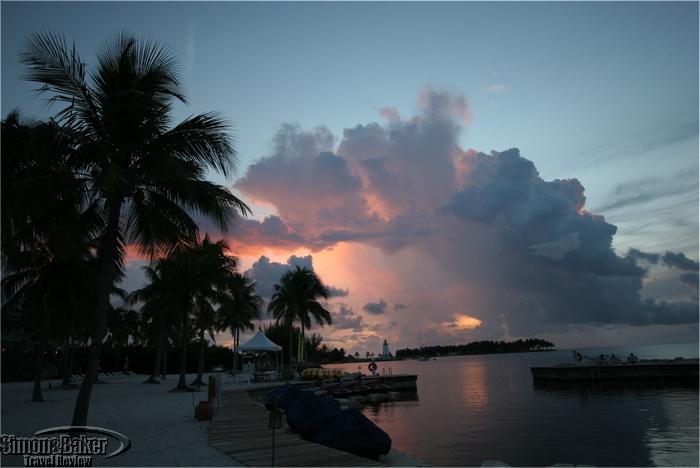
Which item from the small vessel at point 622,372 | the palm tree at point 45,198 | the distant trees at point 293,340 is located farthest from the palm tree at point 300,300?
the palm tree at point 45,198

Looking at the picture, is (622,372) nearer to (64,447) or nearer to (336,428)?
(336,428)

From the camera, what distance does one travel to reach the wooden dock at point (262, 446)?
10617 millimetres

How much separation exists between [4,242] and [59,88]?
4.94m

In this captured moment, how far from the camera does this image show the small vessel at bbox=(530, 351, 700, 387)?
49.7 meters

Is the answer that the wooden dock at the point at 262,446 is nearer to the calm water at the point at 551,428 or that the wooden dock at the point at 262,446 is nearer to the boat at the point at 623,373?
the calm water at the point at 551,428

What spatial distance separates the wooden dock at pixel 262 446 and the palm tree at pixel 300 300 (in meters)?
36.2

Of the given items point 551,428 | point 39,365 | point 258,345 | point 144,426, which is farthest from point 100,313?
point 258,345

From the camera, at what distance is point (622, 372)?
2085 inches

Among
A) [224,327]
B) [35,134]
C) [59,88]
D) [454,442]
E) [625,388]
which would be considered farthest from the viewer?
[224,327]

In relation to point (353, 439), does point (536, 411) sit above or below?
below

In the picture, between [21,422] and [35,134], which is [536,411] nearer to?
[21,422]

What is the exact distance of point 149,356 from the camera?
71375mm

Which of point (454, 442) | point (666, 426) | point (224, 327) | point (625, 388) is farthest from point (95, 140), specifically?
point (625, 388)

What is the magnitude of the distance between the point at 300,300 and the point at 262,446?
4201cm
